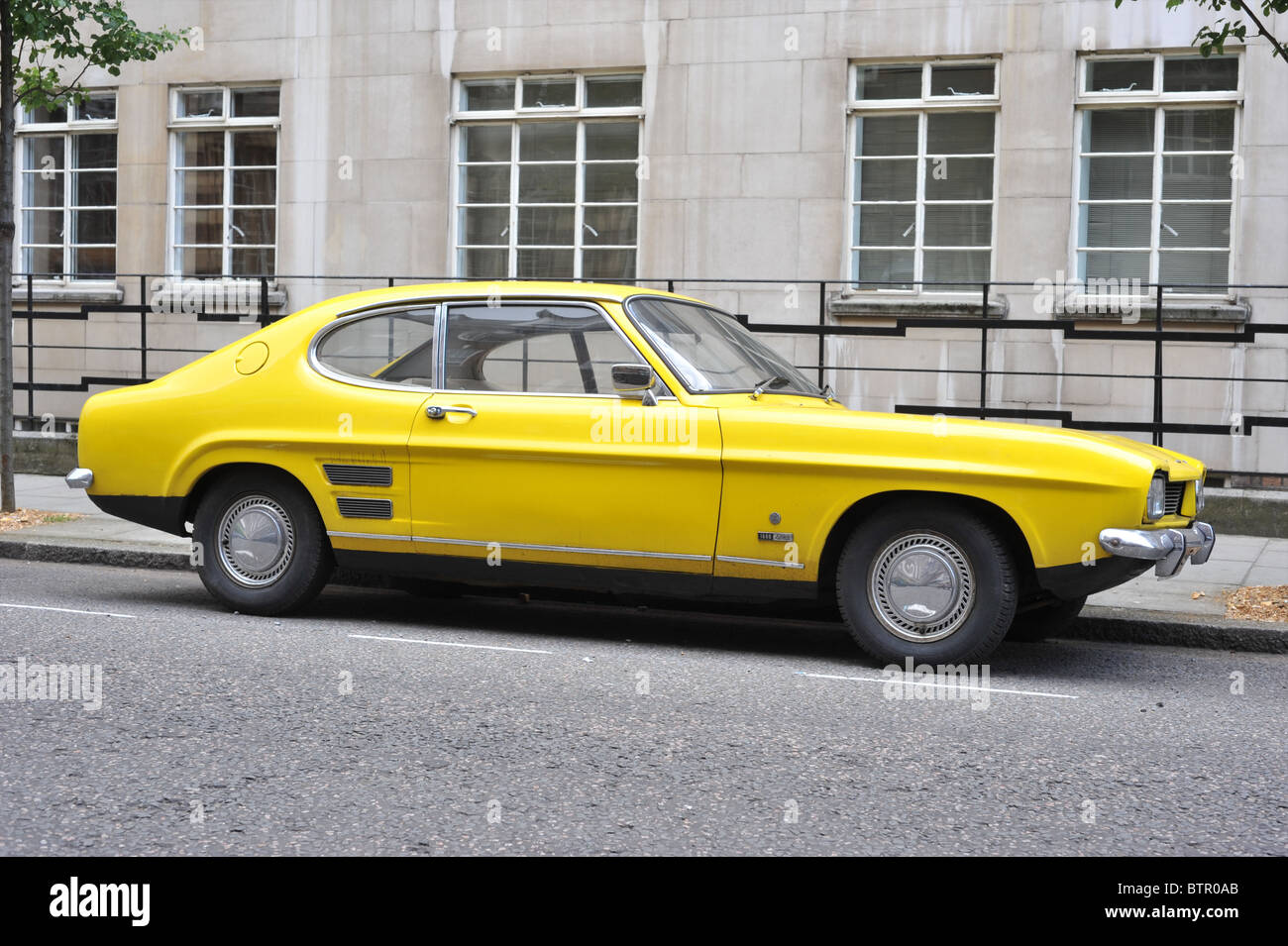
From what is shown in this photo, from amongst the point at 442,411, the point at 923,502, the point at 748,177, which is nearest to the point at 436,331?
the point at 442,411

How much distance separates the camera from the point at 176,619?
7.71 m

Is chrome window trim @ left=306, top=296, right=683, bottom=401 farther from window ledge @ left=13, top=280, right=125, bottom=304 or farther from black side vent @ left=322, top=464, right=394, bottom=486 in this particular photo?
window ledge @ left=13, top=280, right=125, bottom=304

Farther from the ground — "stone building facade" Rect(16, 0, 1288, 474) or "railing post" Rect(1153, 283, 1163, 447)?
"stone building facade" Rect(16, 0, 1288, 474)

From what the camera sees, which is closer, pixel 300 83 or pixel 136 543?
pixel 136 543

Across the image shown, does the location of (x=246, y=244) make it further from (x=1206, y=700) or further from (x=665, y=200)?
(x=1206, y=700)

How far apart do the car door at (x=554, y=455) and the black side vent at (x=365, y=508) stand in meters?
0.15

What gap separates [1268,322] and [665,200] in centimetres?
549

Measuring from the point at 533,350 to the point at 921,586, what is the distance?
218 centimetres

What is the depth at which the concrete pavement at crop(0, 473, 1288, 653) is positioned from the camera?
Answer: 7699mm

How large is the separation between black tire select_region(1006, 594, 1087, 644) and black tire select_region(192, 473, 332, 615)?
135 inches

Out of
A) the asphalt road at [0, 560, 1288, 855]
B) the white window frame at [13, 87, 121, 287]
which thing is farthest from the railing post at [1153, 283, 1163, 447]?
the white window frame at [13, 87, 121, 287]

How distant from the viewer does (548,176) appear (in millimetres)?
15406

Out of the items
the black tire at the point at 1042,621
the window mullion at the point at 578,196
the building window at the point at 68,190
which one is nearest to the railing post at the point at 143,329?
the building window at the point at 68,190
